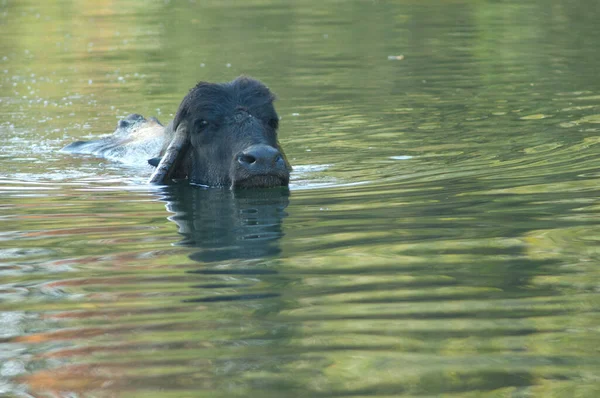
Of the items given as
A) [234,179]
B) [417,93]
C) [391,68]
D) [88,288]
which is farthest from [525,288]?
[391,68]

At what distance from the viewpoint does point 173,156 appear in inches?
439

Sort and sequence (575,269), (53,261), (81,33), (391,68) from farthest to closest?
(81,33), (391,68), (53,261), (575,269)

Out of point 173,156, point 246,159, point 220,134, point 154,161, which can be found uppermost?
point 220,134

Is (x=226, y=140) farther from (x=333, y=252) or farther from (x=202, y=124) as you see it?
(x=333, y=252)

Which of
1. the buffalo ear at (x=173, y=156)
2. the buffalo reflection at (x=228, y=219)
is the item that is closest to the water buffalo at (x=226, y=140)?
the buffalo ear at (x=173, y=156)

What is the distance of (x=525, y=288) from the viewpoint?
19.4 ft

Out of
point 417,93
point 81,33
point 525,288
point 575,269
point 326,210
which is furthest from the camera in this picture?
point 81,33

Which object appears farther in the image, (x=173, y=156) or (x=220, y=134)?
(x=173, y=156)

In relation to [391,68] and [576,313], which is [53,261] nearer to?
[576,313]

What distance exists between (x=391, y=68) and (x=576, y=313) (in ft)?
50.9

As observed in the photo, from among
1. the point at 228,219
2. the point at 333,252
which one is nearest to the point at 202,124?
the point at 228,219

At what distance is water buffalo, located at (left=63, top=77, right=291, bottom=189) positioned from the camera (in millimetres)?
10016

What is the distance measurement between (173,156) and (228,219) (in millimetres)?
2642

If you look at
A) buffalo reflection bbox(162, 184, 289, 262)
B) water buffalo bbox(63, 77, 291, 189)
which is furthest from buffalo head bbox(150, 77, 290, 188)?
buffalo reflection bbox(162, 184, 289, 262)
